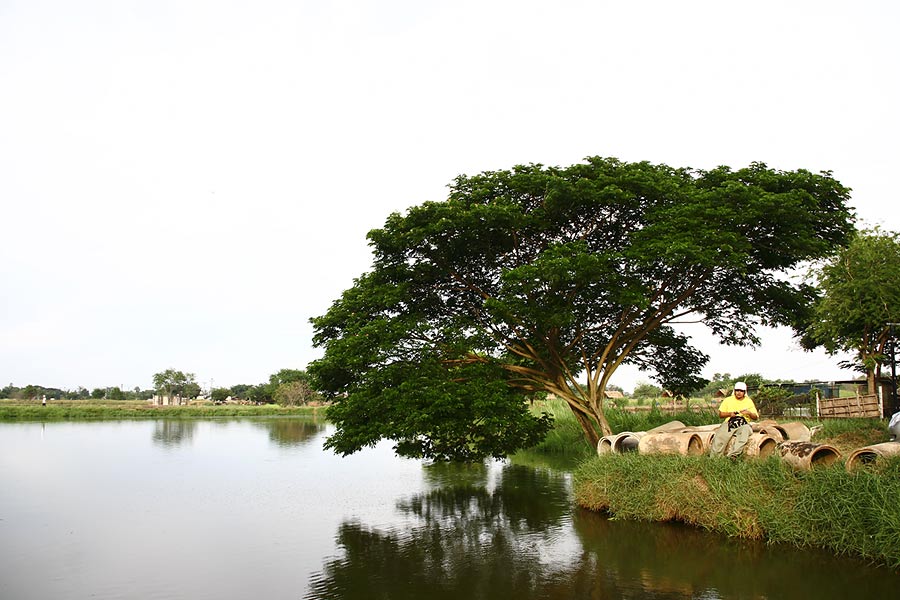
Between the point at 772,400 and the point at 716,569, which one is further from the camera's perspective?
the point at 772,400

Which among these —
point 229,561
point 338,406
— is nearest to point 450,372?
point 338,406

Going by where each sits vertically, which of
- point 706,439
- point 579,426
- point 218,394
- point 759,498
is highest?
point 706,439

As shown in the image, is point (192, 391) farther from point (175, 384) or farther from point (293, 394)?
point (293, 394)

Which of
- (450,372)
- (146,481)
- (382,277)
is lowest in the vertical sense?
(146,481)

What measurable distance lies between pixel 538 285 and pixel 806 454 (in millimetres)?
7201

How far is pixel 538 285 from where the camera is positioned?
55.1 ft

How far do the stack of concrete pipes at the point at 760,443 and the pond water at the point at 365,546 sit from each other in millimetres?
1692

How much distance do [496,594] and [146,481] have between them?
17.6 m

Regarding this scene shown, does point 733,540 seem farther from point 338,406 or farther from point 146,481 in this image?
point 146,481

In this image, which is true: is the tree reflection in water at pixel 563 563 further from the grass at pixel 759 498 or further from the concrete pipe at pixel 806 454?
the concrete pipe at pixel 806 454

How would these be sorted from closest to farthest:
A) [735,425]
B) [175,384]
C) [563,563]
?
[563,563], [735,425], [175,384]

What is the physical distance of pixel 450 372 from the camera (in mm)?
17516

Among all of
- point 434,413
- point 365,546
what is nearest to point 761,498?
point 365,546

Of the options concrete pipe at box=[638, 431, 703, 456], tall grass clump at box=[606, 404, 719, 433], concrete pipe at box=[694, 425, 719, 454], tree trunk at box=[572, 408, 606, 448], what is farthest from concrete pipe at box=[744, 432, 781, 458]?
tall grass clump at box=[606, 404, 719, 433]
